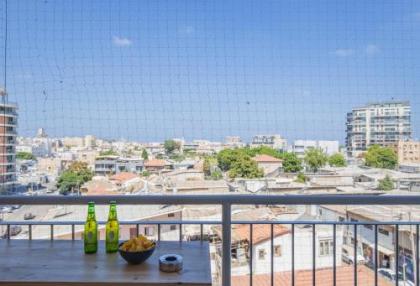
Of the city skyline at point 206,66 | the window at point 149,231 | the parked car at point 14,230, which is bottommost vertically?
the window at point 149,231

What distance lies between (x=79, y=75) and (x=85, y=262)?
1232 millimetres

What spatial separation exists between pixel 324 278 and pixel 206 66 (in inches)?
67.6

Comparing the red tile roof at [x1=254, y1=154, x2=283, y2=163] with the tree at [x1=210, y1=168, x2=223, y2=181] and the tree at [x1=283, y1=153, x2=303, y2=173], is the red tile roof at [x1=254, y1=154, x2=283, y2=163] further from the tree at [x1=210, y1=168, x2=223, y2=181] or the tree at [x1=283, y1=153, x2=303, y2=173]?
the tree at [x1=210, y1=168, x2=223, y2=181]

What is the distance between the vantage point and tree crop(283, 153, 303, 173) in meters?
2.29

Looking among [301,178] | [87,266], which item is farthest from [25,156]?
[301,178]

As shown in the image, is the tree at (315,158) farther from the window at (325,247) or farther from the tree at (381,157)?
the window at (325,247)

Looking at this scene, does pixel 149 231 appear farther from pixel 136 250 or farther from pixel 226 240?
pixel 136 250

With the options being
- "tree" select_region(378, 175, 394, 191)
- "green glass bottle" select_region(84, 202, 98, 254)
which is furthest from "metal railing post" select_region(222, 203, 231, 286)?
"tree" select_region(378, 175, 394, 191)

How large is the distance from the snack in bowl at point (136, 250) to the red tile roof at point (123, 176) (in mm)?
722

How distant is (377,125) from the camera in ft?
7.63

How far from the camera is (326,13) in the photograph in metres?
2.31

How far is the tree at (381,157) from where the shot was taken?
7.60 feet

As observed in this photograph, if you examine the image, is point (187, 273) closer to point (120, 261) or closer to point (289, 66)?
point (120, 261)

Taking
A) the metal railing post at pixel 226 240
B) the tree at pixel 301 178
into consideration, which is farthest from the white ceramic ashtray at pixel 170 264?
the tree at pixel 301 178
